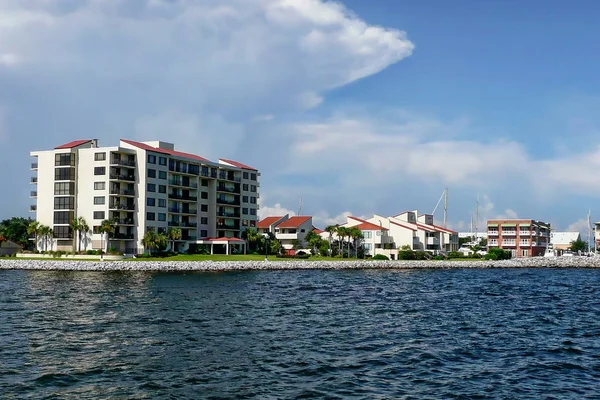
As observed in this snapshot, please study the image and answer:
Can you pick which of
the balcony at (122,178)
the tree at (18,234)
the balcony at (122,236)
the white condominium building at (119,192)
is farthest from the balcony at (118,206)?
the tree at (18,234)

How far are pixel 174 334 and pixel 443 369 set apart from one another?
1589 cm

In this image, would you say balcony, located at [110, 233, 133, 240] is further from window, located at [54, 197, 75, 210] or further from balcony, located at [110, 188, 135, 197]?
window, located at [54, 197, 75, 210]

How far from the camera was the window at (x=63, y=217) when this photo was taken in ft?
416

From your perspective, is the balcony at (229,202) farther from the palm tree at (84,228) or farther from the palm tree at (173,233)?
the palm tree at (84,228)

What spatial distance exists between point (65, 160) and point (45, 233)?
50.2ft

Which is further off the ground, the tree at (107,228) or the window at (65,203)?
the window at (65,203)

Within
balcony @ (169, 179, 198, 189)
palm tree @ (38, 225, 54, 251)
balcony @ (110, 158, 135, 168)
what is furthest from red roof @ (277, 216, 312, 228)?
palm tree @ (38, 225, 54, 251)

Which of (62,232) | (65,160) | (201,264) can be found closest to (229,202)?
(65,160)

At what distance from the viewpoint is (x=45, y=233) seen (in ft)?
415

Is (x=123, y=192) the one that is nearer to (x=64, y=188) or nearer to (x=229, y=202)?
(x=64, y=188)

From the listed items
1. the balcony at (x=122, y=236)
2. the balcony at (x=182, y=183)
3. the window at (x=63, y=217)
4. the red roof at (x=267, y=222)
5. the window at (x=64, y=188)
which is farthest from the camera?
the red roof at (x=267, y=222)

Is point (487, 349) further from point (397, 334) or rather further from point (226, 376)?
point (226, 376)

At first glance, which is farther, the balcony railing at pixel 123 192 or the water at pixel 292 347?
the balcony railing at pixel 123 192

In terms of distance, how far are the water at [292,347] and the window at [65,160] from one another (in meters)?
71.4
